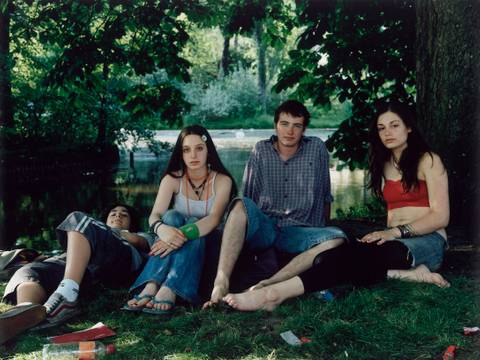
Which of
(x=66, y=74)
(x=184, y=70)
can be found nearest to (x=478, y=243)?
(x=184, y=70)

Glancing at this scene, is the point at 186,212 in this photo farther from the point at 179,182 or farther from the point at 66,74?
the point at 66,74

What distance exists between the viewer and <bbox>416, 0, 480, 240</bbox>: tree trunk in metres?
5.39

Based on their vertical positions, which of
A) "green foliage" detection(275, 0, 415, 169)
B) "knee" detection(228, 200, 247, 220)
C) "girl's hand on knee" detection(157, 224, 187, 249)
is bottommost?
"girl's hand on knee" detection(157, 224, 187, 249)

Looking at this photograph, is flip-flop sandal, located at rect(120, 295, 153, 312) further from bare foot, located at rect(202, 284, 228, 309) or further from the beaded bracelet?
the beaded bracelet

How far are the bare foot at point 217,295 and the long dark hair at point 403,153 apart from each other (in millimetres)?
1536

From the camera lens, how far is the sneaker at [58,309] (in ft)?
12.2

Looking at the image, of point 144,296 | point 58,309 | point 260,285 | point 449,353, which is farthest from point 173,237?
point 449,353

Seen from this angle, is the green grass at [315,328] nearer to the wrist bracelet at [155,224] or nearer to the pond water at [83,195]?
the wrist bracelet at [155,224]

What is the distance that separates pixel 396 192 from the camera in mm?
→ 4477

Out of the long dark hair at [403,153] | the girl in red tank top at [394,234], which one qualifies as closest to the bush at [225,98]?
the long dark hair at [403,153]

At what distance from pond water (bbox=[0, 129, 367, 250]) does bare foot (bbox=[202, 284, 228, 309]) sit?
225 inches

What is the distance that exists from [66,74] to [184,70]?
5.38ft

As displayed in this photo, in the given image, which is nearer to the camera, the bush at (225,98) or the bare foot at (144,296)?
the bare foot at (144,296)

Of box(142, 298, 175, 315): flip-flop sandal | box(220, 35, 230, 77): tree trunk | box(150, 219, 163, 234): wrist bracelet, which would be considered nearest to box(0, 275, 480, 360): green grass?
box(142, 298, 175, 315): flip-flop sandal
